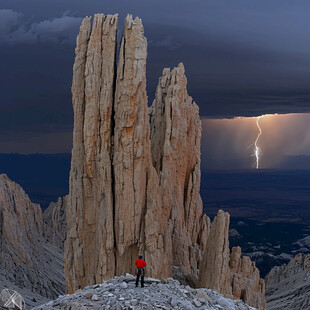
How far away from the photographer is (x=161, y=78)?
6706cm

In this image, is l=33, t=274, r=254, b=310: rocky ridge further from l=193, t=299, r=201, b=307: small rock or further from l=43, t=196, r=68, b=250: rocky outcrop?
l=43, t=196, r=68, b=250: rocky outcrop

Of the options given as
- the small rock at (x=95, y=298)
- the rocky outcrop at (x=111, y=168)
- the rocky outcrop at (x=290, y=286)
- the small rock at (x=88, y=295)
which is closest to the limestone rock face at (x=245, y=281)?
the rocky outcrop at (x=111, y=168)

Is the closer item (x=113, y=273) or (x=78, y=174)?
(x=113, y=273)

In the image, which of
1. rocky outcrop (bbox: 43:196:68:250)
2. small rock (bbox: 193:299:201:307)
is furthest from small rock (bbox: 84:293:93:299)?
rocky outcrop (bbox: 43:196:68:250)

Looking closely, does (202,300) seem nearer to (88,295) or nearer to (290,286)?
(88,295)

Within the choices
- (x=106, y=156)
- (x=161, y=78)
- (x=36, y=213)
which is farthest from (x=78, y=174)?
(x=36, y=213)

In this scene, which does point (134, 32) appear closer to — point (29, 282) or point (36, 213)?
point (29, 282)

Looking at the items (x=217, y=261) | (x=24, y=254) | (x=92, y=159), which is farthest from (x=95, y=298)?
(x=24, y=254)

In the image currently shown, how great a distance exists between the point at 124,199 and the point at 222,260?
13.5 meters

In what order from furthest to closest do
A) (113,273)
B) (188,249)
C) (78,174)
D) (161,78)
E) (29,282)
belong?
(29,282) < (161,78) < (188,249) < (78,174) < (113,273)

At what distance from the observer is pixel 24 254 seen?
117125 millimetres

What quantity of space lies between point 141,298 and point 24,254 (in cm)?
9428

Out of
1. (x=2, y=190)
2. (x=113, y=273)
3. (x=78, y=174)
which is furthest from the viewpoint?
(x=2, y=190)

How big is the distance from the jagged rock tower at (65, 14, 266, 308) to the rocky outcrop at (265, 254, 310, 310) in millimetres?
44213
